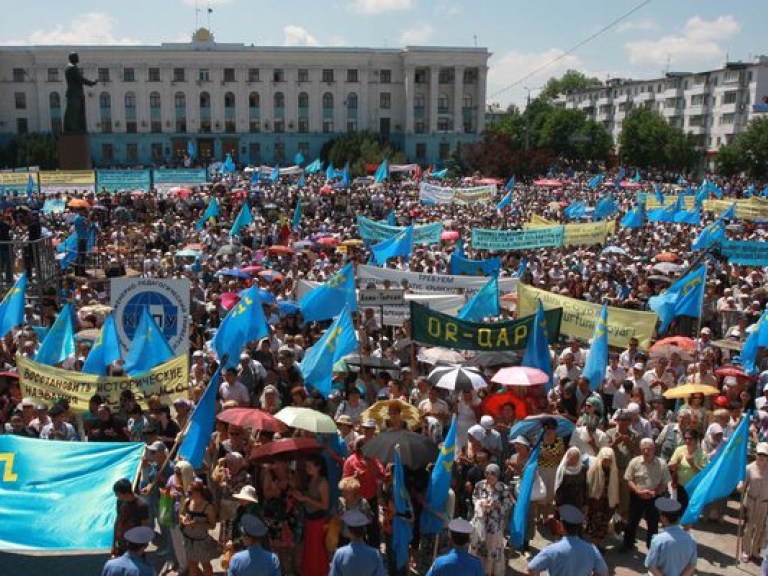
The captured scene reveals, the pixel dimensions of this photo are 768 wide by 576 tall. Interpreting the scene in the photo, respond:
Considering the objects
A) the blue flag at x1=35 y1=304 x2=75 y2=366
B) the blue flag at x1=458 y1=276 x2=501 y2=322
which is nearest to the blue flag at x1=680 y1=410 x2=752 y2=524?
the blue flag at x1=458 y1=276 x2=501 y2=322

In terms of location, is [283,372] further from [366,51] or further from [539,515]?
[366,51]

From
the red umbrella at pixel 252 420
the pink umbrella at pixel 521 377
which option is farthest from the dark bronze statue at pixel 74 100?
the red umbrella at pixel 252 420

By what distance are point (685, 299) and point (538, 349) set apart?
317 cm

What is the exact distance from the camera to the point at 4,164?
7425 cm

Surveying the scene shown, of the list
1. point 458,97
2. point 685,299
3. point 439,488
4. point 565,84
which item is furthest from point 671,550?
point 565,84

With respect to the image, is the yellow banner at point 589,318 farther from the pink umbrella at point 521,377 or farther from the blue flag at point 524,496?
the blue flag at point 524,496

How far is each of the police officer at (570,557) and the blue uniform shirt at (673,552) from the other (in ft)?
1.51

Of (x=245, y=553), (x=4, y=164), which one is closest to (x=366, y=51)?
(x=4, y=164)

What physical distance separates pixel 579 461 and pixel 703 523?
1.96m

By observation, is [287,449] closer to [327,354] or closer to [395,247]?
[327,354]

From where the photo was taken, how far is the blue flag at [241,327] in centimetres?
1095

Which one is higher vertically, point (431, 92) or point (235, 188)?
point (431, 92)

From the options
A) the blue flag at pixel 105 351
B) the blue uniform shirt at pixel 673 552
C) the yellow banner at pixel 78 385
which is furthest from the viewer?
the blue flag at pixel 105 351

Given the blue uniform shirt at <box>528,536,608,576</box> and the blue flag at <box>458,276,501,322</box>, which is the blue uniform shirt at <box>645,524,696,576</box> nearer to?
the blue uniform shirt at <box>528,536,608,576</box>
